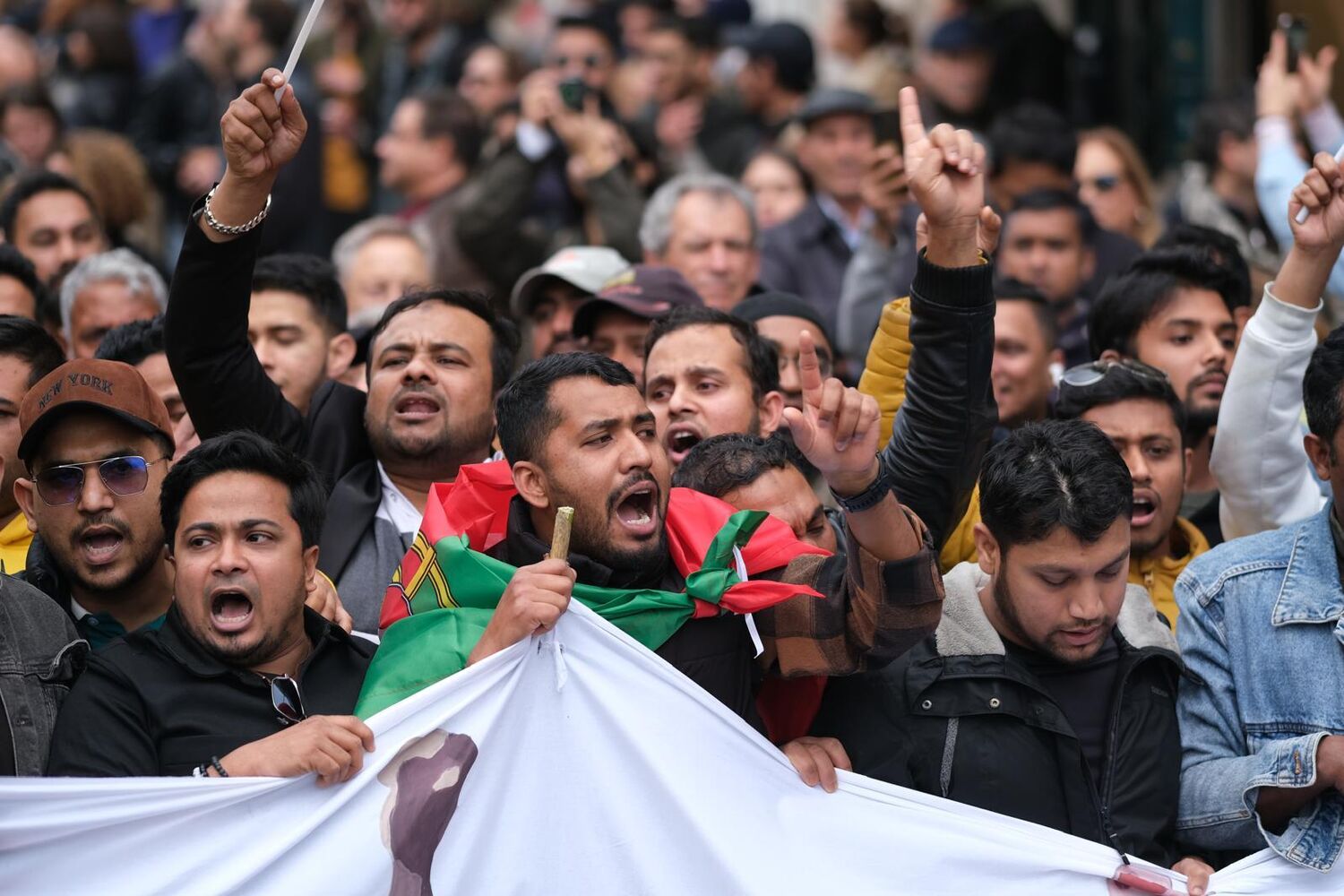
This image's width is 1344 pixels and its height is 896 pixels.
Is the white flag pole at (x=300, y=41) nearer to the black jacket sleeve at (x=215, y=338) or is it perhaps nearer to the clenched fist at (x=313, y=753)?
the black jacket sleeve at (x=215, y=338)

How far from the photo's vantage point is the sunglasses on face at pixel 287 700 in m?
4.36

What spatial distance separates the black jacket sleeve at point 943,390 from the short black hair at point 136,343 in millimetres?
2491

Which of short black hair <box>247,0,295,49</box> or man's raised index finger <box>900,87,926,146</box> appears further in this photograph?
short black hair <box>247,0,295,49</box>

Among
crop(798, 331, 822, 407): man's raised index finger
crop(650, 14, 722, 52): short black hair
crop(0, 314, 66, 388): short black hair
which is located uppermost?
crop(650, 14, 722, 52): short black hair

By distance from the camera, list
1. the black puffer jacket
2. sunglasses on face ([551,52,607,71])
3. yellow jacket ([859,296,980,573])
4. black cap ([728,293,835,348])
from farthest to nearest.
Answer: sunglasses on face ([551,52,607,71]) < black cap ([728,293,835,348]) < yellow jacket ([859,296,980,573]) < the black puffer jacket

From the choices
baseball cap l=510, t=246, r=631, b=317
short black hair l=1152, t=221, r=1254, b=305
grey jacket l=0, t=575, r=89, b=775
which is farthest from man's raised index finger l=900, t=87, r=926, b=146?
grey jacket l=0, t=575, r=89, b=775

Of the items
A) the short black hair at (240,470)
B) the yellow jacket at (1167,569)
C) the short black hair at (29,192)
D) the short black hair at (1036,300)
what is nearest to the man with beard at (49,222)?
the short black hair at (29,192)

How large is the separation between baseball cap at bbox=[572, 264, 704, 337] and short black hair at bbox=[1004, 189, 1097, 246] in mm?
2022

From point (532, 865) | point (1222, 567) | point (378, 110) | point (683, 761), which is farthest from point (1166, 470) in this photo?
point (378, 110)

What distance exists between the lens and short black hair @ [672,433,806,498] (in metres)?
4.95

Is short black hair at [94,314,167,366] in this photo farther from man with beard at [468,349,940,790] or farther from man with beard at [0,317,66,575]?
man with beard at [468,349,940,790]

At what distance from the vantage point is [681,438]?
565 centimetres

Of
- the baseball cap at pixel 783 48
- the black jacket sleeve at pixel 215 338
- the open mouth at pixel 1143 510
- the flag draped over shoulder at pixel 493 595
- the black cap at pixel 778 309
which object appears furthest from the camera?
the baseball cap at pixel 783 48

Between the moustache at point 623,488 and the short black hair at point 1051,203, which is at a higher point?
the short black hair at point 1051,203
